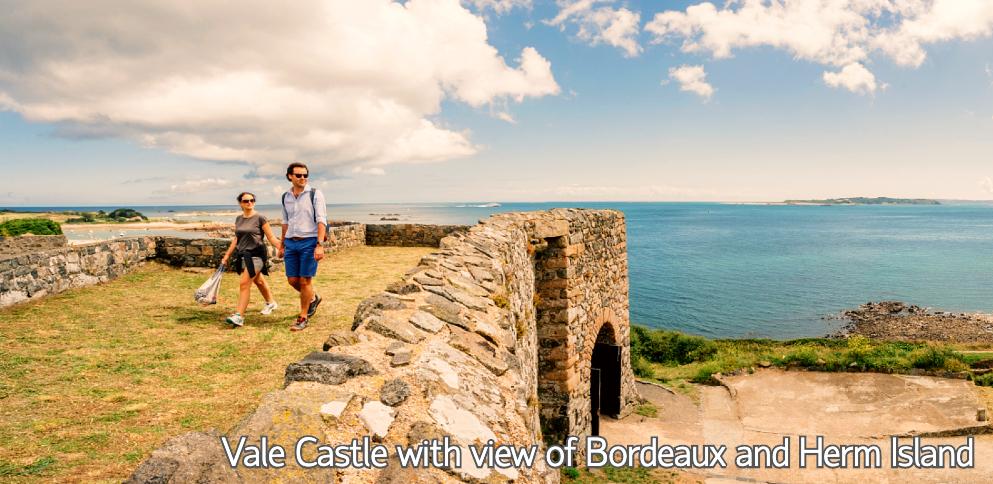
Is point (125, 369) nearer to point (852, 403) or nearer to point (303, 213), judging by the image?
point (303, 213)

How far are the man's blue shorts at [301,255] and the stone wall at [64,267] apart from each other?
185 inches

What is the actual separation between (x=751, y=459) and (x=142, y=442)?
1464 cm

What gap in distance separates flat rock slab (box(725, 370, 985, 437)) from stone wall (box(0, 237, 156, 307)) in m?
18.6

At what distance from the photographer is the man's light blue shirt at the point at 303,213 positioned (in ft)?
21.4

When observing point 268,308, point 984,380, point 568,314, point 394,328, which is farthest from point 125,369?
point 984,380

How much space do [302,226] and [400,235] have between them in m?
12.4

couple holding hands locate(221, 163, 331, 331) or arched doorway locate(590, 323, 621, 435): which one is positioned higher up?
couple holding hands locate(221, 163, 331, 331)

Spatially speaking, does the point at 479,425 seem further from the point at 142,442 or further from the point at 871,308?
the point at 871,308

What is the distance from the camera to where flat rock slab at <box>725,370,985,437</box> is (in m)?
16.2

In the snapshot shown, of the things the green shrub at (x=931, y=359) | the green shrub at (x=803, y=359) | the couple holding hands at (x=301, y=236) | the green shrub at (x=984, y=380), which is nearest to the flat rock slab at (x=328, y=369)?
the couple holding hands at (x=301, y=236)

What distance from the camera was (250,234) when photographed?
734cm

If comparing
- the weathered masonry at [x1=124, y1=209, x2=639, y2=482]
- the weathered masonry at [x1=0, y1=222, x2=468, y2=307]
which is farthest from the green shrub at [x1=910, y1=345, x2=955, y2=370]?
the weathered masonry at [x1=0, y1=222, x2=468, y2=307]

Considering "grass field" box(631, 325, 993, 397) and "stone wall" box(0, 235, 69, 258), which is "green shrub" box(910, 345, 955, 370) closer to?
"grass field" box(631, 325, 993, 397)

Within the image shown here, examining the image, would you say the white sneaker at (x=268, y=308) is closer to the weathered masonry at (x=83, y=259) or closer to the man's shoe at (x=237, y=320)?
the man's shoe at (x=237, y=320)
